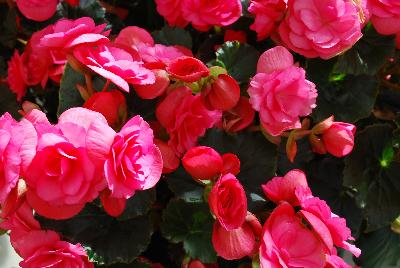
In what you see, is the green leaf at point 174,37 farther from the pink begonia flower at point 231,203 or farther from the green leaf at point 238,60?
the pink begonia flower at point 231,203

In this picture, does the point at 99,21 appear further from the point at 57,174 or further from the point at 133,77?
the point at 57,174

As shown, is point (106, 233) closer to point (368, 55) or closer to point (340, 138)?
point (340, 138)

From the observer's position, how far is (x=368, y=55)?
0.85 metres

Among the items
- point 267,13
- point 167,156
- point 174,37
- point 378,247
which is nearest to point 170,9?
point 174,37

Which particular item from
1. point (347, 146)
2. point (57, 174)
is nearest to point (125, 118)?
point (57, 174)

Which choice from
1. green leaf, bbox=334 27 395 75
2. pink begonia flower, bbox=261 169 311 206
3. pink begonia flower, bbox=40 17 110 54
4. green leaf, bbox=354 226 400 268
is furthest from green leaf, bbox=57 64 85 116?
green leaf, bbox=354 226 400 268

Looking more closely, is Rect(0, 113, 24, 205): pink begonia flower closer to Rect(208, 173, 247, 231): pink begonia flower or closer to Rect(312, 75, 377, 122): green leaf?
Rect(208, 173, 247, 231): pink begonia flower

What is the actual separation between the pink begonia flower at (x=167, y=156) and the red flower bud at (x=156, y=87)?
0.18ft

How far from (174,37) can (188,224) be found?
288 mm

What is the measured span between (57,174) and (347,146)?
1.20ft

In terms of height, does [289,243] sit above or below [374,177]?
above

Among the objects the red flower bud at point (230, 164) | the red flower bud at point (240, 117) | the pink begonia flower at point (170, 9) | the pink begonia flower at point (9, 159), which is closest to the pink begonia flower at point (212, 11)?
the pink begonia flower at point (170, 9)

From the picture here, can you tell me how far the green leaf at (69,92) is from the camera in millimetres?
713

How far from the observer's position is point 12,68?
0.90m
